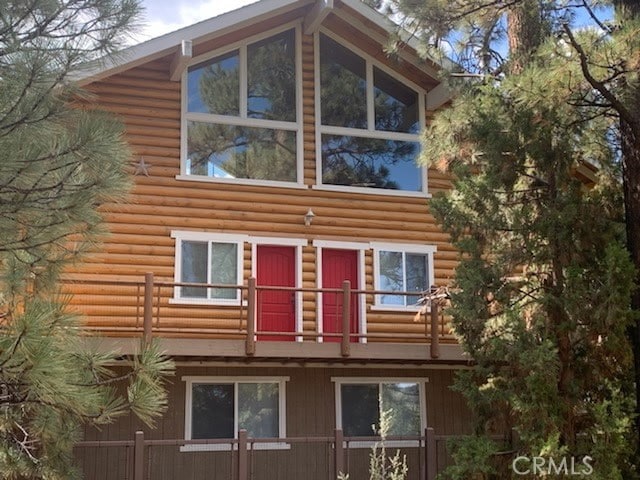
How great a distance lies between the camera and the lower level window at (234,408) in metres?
14.1

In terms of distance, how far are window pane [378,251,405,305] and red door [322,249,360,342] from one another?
46cm

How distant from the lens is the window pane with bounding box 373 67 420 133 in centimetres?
1585

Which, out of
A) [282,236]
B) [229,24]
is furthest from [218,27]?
[282,236]

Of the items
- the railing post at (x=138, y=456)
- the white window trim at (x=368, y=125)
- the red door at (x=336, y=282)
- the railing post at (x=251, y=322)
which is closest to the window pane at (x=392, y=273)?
the red door at (x=336, y=282)

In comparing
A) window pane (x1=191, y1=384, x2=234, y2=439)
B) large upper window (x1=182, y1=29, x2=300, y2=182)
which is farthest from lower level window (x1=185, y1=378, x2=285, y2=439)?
large upper window (x1=182, y1=29, x2=300, y2=182)

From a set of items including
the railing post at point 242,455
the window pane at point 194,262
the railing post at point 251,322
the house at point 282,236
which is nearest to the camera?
the railing post at point 242,455

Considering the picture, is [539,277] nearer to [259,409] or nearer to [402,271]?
[402,271]

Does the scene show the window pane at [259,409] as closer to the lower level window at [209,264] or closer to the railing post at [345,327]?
the lower level window at [209,264]

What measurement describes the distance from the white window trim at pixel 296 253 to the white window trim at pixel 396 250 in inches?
48.4

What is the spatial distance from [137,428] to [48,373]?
8554 mm

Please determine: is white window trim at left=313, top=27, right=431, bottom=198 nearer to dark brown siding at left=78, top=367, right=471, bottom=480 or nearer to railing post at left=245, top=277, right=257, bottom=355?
dark brown siding at left=78, top=367, right=471, bottom=480

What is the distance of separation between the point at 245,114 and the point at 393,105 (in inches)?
107

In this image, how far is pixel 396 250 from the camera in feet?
50.8

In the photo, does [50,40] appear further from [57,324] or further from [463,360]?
[463,360]
